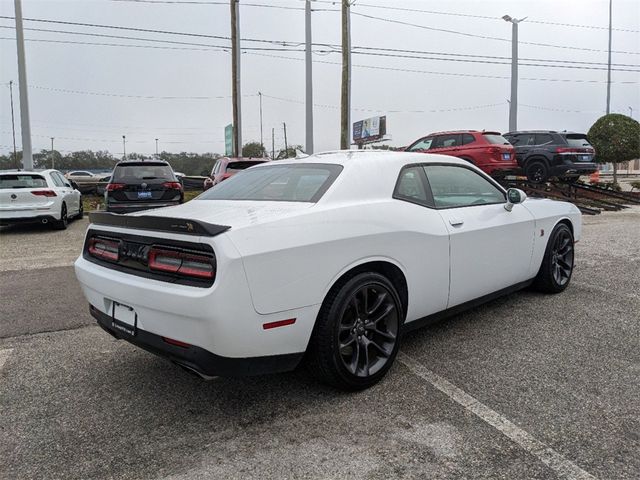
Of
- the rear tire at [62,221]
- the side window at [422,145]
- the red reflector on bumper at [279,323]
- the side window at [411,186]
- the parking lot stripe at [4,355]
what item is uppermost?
the side window at [422,145]

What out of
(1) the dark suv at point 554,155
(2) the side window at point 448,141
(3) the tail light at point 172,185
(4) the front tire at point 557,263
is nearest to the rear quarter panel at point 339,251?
(4) the front tire at point 557,263

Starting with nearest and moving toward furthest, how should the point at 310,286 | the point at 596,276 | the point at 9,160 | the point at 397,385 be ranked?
the point at 310,286
the point at 397,385
the point at 596,276
the point at 9,160

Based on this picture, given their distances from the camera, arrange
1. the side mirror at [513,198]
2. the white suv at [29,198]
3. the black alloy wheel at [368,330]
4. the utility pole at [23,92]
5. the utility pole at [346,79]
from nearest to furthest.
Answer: the black alloy wheel at [368,330] < the side mirror at [513,198] < the white suv at [29,198] < the utility pole at [23,92] < the utility pole at [346,79]

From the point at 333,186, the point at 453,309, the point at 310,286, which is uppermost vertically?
the point at 333,186

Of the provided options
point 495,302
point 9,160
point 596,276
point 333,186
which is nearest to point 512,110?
point 596,276

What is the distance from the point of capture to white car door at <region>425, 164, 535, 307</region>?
3.74m

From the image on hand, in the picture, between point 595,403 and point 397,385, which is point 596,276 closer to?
point 595,403

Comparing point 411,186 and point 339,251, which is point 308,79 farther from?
point 339,251

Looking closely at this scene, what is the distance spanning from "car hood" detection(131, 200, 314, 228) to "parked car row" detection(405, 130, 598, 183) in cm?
1127

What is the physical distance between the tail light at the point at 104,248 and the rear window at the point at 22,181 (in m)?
Answer: 8.45

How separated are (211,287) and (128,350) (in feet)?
5.83

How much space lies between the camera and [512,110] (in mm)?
23797

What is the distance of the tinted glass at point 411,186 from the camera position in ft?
11.7

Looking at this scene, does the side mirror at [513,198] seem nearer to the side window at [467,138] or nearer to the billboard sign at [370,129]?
the side window at [467,138]
